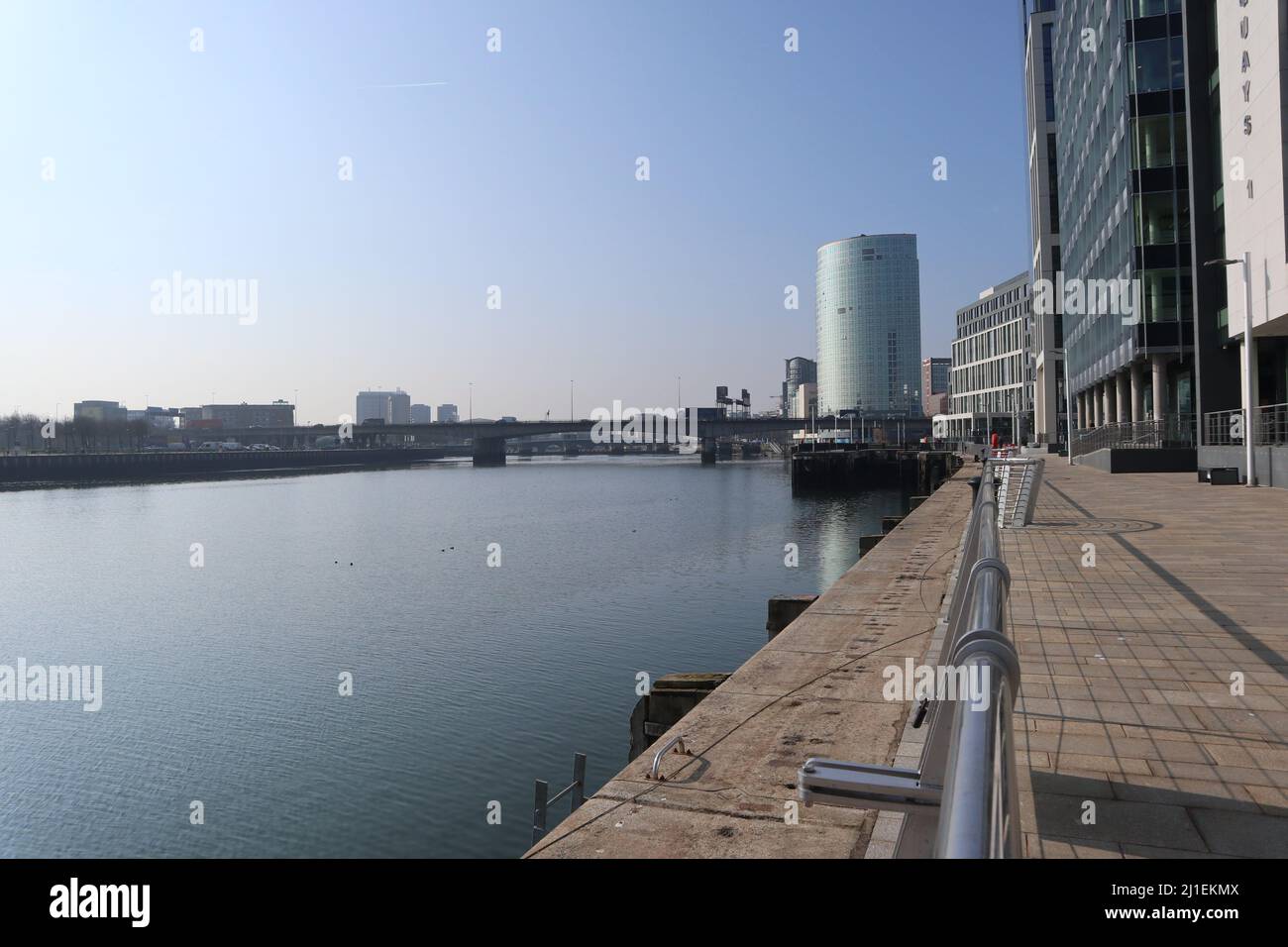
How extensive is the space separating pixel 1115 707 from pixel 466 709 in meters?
14.1

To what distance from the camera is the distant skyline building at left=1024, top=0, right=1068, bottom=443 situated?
86250mm

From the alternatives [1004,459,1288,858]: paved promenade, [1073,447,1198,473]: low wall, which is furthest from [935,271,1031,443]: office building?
[1004,459,1288,858]: paved promenade

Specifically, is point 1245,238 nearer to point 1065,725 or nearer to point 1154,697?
point 1154,697

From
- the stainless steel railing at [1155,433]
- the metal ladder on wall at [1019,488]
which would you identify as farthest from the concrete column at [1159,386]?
the metal ladder on wall at [1019,488]

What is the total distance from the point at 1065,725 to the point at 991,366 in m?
161

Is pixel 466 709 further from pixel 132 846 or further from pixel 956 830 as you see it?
pixel 956 830

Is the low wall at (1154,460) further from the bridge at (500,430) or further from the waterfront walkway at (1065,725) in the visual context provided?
the bridge at (500,430)

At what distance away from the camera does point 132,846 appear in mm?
13703

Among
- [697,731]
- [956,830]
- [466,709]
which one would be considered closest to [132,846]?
[466,709]

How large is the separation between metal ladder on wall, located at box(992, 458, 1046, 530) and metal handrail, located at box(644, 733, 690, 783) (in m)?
13.7

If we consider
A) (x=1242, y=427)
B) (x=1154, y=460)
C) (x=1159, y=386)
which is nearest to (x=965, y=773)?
(x=1242, y=427)

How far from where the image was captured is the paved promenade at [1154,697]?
15.6 feet

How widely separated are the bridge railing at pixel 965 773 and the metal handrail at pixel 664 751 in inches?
123

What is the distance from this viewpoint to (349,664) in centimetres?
2303
